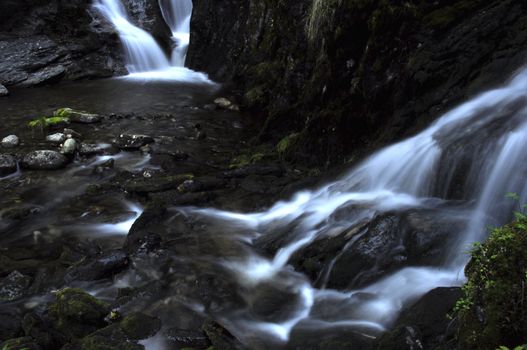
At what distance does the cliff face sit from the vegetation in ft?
14.0

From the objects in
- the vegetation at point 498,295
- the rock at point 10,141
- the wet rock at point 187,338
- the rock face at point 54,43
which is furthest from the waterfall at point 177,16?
the vegetation at point 498,295

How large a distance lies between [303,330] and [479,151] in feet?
9.05

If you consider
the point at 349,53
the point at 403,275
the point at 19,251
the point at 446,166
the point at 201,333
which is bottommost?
the point at 19,251

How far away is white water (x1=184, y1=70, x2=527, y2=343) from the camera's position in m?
4.61

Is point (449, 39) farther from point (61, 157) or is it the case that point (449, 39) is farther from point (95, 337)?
point (61, 157)

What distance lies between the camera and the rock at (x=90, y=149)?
35.4 feet

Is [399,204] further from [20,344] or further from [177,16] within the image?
[177,16]

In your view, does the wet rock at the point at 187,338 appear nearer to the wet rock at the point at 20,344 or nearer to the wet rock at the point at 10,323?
the wet rock at the point at 20,344

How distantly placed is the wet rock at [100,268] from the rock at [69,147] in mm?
5417

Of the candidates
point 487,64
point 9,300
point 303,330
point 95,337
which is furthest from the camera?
point 487,64

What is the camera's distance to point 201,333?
14.7 ft

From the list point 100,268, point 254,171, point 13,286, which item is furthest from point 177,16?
point 13,286

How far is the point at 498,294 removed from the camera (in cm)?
255

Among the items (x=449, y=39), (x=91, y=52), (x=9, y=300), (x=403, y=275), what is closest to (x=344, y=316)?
(x=403, y=275)
